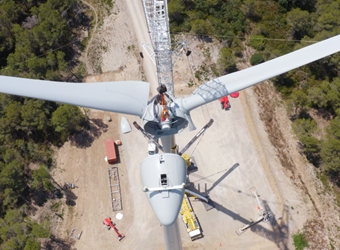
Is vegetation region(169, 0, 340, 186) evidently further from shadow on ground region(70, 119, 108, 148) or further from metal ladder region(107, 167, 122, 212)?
metal ladder region(107, 167, 122, 212)

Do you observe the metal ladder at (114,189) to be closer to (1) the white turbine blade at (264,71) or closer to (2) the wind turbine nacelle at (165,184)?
(2) the wind turbine nacelle at (165,184)

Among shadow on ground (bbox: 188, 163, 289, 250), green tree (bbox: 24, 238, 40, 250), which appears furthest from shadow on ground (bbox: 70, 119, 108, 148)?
shadow on ground (bbox: 188, 163, 289, 250)

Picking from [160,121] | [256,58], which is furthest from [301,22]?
[160,121]

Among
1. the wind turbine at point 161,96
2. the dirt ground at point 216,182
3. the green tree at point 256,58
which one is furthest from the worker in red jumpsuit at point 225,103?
the wind turbine at point 161,96

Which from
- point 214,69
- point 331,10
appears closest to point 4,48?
point 214,69

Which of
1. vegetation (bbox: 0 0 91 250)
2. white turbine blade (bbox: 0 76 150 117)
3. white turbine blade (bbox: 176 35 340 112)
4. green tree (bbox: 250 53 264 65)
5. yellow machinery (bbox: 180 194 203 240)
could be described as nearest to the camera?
white turbine blade (bbox: 0 76 150 117)

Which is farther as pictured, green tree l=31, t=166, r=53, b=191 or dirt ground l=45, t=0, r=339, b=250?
green tree l=31, t=166, r=53, b=191

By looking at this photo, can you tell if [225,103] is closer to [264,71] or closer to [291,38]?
[291,38]

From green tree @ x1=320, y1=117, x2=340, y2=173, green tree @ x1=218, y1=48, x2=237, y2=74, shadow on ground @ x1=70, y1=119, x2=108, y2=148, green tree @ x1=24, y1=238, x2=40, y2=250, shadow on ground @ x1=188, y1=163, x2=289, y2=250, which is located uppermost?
green tree @ x1=218, y1=48, x2=237, y2=74
